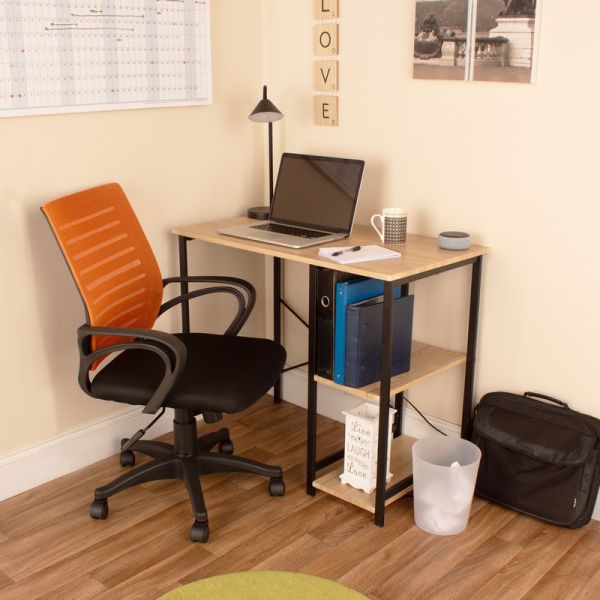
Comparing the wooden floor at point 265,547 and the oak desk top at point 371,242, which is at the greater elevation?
the oak desk top at point 371,242

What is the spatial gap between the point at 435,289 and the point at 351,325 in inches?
21.7

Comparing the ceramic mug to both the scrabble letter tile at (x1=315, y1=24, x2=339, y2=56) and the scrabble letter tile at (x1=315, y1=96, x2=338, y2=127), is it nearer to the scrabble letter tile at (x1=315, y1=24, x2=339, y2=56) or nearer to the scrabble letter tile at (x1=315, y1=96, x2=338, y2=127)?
the scrabble letter tile at (x1=315, y1=96, x2=338, y2=127)

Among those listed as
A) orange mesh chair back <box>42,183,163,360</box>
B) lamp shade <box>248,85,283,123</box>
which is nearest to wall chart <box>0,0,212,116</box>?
lamp shade <box>248,85,283,123</box>

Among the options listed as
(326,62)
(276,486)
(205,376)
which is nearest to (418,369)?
(276,486)

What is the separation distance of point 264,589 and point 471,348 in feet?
4.38

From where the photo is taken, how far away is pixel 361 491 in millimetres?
2928

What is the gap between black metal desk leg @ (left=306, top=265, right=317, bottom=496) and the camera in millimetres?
2822

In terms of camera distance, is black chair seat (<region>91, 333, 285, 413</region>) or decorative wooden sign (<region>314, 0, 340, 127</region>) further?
decorative wooden sign (<region>314, 0, 340, 127</region>)

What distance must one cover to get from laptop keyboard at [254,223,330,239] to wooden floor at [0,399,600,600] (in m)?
0.88

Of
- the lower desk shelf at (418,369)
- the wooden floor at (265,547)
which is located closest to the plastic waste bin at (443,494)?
the wooden floor at (265,547)

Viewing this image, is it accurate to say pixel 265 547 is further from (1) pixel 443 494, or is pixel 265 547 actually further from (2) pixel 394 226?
(2) pixel 394 226

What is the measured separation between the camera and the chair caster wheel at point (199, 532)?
2.71m

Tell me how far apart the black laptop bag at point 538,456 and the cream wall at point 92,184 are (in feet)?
4.27

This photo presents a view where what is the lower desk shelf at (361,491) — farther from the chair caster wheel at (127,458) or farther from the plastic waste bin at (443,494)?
the chair caster wheel at (127,458)
